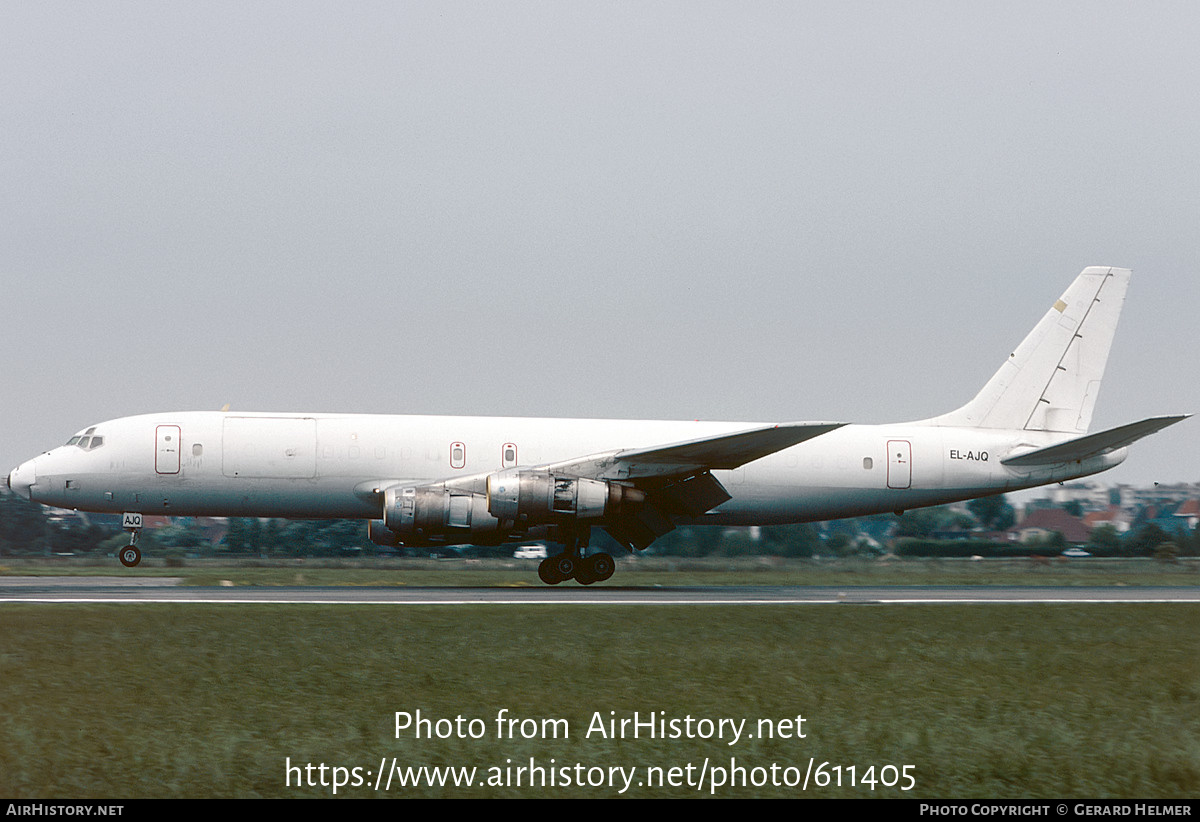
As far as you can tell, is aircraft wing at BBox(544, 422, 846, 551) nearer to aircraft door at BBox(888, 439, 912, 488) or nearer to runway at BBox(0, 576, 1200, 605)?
runway at BBox(0, 576, 1200, 605)

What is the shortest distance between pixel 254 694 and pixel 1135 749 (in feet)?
21.7

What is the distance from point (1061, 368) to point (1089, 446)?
3173mm

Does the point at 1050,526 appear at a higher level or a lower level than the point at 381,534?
lower

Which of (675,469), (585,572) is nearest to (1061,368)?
(675,469)

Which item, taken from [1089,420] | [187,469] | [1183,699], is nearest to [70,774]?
[1183,699]

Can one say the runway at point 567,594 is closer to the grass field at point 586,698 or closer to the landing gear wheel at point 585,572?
the landing gear wheel at point 585,572

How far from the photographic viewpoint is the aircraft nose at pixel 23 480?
1032 inches

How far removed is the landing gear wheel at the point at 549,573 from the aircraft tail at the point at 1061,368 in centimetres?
1045

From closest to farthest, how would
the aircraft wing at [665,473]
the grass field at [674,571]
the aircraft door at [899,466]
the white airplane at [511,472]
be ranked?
the white airplane at [511,472] < the aircraft wing at [665,473] < the grass field at [674,571] < the aircraft door at [899,466]

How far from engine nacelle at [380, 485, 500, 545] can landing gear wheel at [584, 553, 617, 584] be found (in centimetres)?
263

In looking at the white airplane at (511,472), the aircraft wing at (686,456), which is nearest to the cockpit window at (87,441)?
the white airplane at (511,472)

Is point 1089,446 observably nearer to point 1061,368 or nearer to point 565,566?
point 1061,368

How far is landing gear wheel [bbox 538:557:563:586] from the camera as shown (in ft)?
85.7

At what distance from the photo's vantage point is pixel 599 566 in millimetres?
26359
